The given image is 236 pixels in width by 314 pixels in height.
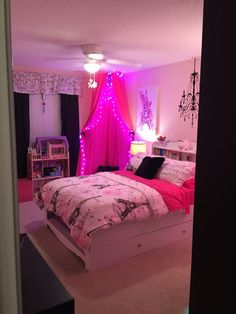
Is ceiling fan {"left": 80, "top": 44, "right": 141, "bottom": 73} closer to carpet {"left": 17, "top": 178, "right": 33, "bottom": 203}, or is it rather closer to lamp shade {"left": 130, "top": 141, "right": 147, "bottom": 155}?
lamp shade {"left": 130, "top": 141, "right": 147, "bottom": 155}

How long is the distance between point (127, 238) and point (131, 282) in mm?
484

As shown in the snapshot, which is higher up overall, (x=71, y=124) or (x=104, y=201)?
(x=71, y=124)

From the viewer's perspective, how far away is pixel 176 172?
11.8ft

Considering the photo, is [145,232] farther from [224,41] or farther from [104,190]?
[224,41]

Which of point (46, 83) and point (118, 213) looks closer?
point (118, 213)

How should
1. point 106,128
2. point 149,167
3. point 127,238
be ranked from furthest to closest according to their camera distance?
1. point 106,128
2. point 149,167
3. point 127,238

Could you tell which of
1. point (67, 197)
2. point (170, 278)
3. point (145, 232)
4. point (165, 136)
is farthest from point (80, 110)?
point (170, 278)

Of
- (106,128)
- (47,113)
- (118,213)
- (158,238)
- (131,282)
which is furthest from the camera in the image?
(106,128)

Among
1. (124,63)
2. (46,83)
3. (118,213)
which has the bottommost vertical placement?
(118,213)

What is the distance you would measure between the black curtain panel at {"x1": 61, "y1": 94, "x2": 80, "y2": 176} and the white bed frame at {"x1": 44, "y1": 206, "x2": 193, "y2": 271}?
6.95ft

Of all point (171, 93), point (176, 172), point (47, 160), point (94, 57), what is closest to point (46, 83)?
point (47, 160)

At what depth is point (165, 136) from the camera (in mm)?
4742

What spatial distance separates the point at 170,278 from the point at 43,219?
2.07 metres

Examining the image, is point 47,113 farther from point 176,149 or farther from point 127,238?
point 127,238
